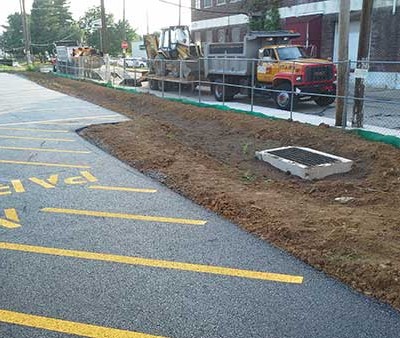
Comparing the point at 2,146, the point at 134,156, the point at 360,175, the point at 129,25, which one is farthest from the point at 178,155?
the point at 129,25

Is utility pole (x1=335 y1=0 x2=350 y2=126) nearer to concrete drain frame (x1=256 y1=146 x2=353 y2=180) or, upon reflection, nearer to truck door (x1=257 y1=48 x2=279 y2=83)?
concrete drain frame (x1=256 y1=146 x2=353 y2=180)

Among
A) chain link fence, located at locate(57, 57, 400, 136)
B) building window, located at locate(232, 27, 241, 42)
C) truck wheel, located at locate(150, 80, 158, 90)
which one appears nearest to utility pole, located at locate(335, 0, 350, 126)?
chain link fence, located at locate(57, 57, 400, 136)

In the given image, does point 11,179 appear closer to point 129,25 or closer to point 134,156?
point 134,156

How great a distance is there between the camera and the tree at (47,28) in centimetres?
7962

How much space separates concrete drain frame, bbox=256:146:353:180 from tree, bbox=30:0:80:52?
7755cm

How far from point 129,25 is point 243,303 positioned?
9975 cm

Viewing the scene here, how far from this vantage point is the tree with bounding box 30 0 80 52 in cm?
7962

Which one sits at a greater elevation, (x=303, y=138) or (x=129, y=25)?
(x=129, y=25)

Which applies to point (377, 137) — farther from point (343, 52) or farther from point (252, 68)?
point (252, 68)

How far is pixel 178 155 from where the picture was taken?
938 cm

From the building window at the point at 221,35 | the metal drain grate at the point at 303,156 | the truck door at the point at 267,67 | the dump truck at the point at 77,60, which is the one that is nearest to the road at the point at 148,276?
the metal drain grate at the point at 303,156

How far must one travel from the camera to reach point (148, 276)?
4.35 meters

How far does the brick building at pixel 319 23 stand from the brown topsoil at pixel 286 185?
390 inches

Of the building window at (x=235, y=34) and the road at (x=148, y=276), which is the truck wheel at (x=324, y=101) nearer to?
the road at (x=148, y=276)
